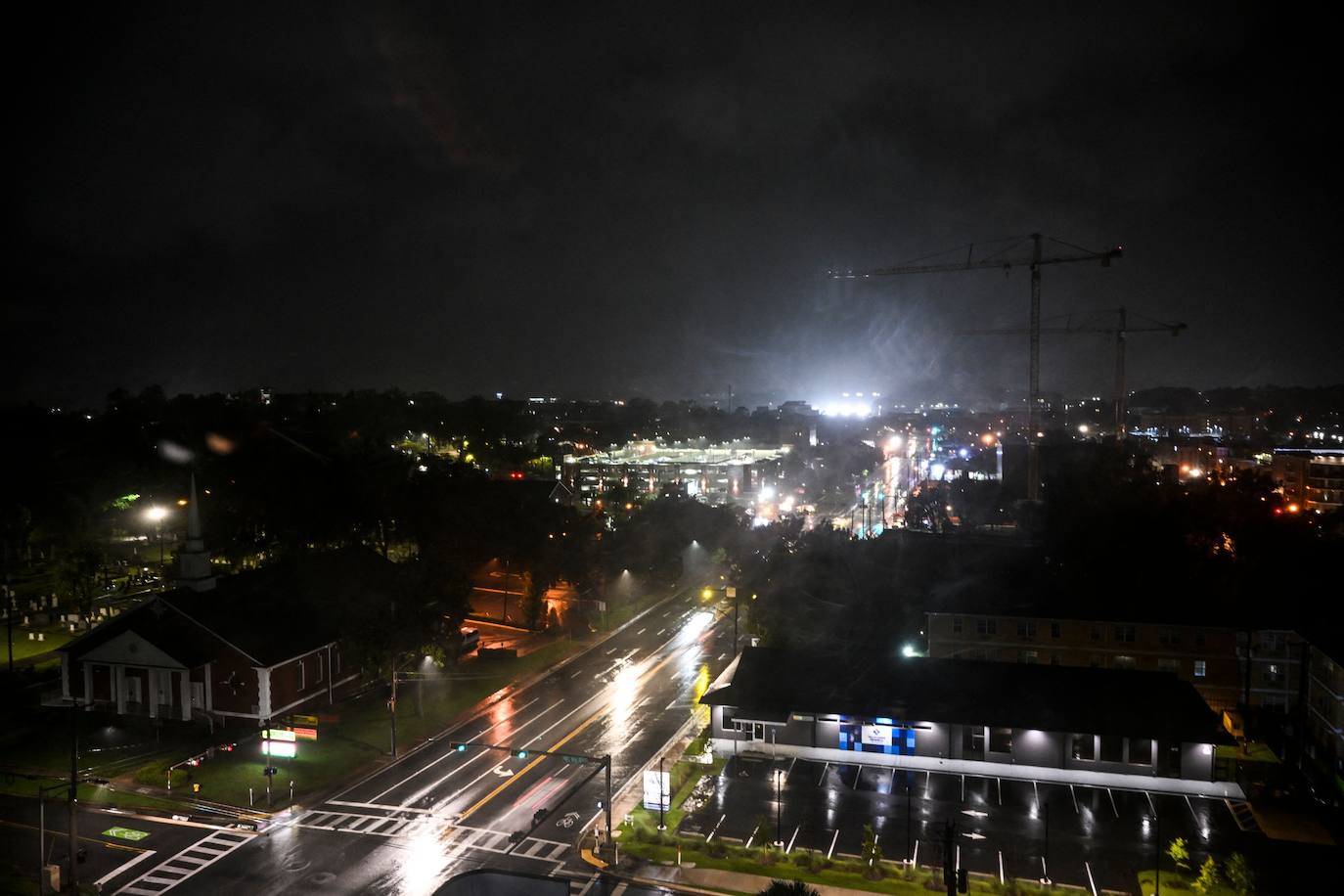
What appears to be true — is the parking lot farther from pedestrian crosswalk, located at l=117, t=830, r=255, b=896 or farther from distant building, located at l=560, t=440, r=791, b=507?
distant building, located at l=560, t=440, r=791, b=507

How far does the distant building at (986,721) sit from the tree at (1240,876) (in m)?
6.21

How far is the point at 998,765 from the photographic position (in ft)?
72.2

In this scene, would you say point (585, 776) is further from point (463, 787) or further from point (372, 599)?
point (372, 599)

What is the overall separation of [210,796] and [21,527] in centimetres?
3296

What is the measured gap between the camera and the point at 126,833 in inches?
720

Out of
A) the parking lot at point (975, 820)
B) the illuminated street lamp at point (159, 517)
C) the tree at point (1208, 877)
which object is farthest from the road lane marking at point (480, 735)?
the illuminated street lamp at point (159, 517)

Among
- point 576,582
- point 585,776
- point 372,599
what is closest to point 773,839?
point 585,776

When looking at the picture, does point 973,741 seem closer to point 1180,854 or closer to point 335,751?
point 1180,854

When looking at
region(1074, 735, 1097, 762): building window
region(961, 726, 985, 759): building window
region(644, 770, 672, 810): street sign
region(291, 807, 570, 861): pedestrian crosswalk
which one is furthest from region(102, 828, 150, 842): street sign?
region(1074, 735, 1097, 762): building window

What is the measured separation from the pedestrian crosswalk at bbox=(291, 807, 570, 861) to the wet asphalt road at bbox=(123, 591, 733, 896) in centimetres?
3

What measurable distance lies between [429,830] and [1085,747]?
646 inches

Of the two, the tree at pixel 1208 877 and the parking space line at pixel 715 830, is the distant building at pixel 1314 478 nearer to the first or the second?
the tree at pixel 1208 877

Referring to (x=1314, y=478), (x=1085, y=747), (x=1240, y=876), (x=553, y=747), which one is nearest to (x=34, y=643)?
(x=553, y=747)

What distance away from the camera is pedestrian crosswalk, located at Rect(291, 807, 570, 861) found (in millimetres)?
17609
